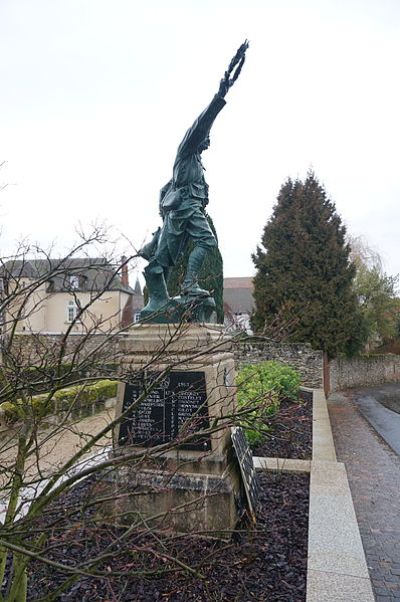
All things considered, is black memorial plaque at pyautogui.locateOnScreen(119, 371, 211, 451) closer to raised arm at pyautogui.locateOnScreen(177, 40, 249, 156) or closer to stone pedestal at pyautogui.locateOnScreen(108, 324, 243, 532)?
stone pedestal at pyautogui.locateOnScreen(108, 324, 243, 532)

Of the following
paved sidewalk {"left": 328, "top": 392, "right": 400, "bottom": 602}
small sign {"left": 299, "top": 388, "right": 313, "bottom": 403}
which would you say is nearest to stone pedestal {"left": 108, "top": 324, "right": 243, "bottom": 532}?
paved sidewalk {"left": 328, "top": 392, "right": 400, "bottom": 602}

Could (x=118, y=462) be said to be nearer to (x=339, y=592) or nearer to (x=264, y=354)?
(x=339, y=592)

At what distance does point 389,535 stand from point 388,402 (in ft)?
46.8

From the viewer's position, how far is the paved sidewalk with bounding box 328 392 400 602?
12.3 ft

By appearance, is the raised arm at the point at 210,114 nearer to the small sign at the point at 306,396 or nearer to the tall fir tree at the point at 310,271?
the small sign at the point at 306,396

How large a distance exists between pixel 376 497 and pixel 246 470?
91.8 inches

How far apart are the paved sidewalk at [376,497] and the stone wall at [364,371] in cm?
1188

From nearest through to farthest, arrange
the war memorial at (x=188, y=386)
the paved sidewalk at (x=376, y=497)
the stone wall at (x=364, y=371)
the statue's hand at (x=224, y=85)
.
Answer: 1. the paved sidewalk at (x=376, y=497)
2. the war memorial at (x=188, y=386)
3. the statue's hand at (x=224, y=85)
4. the stone wall at (x=364, y=371)

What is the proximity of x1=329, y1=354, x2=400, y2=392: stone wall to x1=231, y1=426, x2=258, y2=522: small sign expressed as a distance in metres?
18.4

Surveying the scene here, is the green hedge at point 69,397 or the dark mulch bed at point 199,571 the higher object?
the green hedge at point 69,397

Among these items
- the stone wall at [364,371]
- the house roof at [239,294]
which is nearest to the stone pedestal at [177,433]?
the stone wall at [364,371]

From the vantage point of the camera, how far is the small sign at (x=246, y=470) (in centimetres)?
430

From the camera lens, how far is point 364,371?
2638cm

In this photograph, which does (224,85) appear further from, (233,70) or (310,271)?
(310,271)
